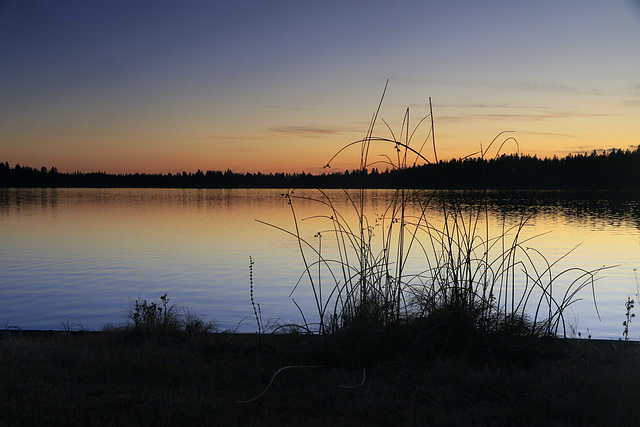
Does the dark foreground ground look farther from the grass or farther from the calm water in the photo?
the calm water

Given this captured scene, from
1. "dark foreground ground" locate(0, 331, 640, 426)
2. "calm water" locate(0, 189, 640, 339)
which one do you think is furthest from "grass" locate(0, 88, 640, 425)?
"calm water" locate(0, 189, 640, 339)

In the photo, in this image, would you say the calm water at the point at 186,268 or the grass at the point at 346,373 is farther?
the calm water at the point at 186,268

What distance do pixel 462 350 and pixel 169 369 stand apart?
8.03 ft

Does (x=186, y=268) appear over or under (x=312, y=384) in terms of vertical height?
under

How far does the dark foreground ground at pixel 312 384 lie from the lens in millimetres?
2953

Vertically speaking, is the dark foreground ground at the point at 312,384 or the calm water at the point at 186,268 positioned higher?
the dark foreground ground at the point at 312,384

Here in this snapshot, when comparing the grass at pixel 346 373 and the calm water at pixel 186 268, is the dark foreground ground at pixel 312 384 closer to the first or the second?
the grass at pixel 346 373

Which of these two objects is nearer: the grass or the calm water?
the grass

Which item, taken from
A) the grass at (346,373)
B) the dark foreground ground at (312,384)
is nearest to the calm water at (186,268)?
the grass at (346,373)

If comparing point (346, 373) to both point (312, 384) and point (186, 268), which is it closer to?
point (312, 384)

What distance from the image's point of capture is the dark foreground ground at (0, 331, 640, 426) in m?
2.95

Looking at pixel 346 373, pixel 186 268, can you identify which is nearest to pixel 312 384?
pixel 346 373

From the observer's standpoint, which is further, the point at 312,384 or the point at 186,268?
the point at 186,268

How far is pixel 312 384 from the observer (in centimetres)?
356
